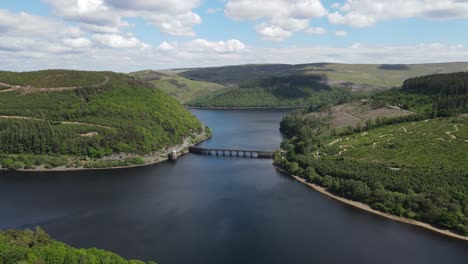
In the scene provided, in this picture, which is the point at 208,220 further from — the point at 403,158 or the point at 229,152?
the point at 229,152

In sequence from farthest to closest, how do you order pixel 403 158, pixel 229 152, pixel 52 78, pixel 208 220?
pixel 52 78
pixel 229 152
pixel 403 158
pixel 208 220

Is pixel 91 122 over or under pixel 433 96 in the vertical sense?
under

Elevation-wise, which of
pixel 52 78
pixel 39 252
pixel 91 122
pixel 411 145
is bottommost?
pixel 411 145

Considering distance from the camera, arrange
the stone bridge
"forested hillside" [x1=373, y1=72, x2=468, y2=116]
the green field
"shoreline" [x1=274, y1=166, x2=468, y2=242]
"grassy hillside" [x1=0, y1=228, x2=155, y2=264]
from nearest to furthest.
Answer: "grassy hillside" [x1=0, y1=228, x2=155, y2=264]
"shoreline" [x1=274, y1=166, x2=468, y2=242]
the green field
the stone bridge
"forested hillside" [x1=373, y1=72, x2=468, y2=116]

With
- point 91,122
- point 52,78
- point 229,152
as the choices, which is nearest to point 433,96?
point 229,152

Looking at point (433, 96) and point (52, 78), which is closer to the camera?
point (433, 96)

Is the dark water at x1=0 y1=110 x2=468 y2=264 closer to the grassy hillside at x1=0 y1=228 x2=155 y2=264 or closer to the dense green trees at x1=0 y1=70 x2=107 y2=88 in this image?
the grassy hillside at x1=0 y1=228 x2=155 y2=264

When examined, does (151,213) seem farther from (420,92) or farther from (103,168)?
(420,92)

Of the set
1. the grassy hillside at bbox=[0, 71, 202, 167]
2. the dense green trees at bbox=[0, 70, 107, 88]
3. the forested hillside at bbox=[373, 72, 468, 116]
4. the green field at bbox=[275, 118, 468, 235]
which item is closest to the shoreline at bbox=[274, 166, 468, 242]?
the green field at bbox=[275, 118, 468, 235]
